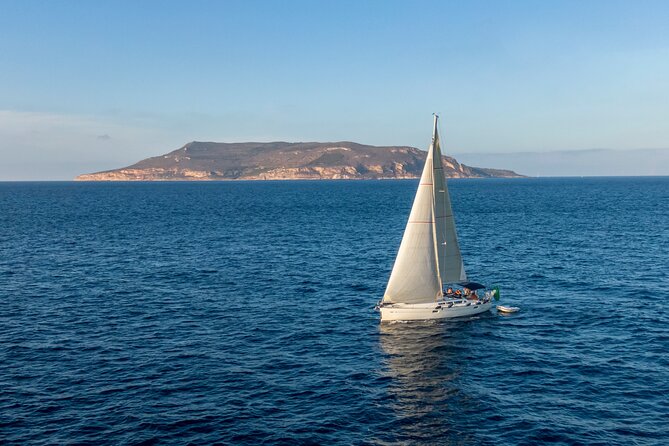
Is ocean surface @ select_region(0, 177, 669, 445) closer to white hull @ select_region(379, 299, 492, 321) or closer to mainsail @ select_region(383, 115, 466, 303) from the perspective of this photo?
white hull @ select_region(379, 299, 492, 321)

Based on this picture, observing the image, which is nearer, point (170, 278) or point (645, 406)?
point (645, 406)

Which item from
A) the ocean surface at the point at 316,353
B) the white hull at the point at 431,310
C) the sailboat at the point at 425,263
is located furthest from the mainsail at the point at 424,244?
the ocean surface at the point at 316,353

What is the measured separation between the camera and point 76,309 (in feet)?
189

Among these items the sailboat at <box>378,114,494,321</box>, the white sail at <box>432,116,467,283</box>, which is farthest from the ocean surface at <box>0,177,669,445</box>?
the white sail at <box>432,116,467,283</box>

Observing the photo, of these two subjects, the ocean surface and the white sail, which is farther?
the white sail

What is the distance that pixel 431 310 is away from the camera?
53.5 metres

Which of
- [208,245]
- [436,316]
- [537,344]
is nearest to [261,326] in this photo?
[436,316]

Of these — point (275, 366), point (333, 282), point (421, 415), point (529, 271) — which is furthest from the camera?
point (529, 271)

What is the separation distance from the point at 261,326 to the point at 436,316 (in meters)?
17.0

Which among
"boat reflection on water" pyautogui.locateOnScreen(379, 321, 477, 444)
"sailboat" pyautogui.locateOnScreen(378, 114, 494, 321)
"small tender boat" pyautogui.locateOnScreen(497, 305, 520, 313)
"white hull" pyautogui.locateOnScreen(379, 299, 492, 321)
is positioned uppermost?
"sailboat" pyautogui.locateOnScreen(378, 114, 494, 321)

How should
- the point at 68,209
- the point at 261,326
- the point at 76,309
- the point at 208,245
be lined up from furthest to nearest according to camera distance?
the point at 68,209
the point at 208,245
the point at 76,309
the point at 261,326

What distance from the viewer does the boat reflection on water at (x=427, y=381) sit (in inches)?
1293

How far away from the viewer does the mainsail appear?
52.4m

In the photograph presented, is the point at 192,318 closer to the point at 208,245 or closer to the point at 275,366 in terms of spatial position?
the point at 275,366
